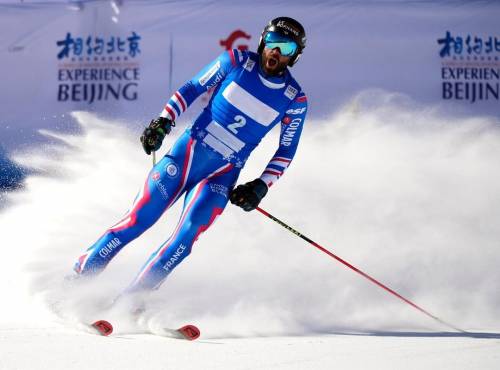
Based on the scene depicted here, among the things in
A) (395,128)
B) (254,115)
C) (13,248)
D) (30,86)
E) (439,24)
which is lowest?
(13,248)

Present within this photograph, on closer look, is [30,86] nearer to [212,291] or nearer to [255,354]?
[212,291]

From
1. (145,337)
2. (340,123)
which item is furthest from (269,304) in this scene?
(340,123)

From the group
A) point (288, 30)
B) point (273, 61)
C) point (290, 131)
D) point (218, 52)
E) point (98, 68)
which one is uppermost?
point (218, 52)

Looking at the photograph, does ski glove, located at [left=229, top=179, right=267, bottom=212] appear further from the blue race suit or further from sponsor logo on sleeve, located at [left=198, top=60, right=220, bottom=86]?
sponsor logo on sleeve, located at [left=198, top=60, right=220, bottom=86]

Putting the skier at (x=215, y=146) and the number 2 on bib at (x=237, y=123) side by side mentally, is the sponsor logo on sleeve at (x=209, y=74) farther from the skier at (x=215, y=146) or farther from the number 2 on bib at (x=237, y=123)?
the number 2 on bib at (x=237, y=123)

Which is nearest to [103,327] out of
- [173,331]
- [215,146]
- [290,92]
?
[173,331]

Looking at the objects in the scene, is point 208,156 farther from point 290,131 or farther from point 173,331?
point 173,331

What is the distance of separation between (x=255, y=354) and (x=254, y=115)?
4.75ft

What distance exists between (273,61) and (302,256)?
1729 mm

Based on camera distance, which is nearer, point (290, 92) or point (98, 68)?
point (290, 92)

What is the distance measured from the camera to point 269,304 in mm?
4117

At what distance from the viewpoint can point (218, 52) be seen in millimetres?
7762

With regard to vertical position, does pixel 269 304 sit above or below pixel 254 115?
below

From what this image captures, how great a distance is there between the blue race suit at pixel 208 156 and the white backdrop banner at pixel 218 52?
3763mm
